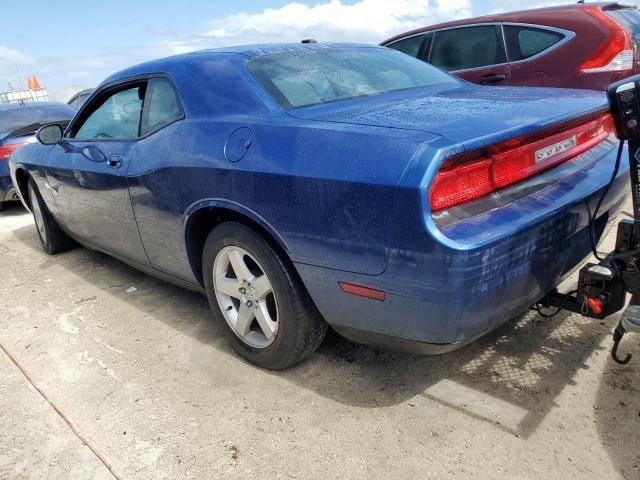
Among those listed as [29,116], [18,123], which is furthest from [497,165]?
[29,116]

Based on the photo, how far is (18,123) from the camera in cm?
705

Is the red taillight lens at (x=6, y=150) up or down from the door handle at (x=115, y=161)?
down

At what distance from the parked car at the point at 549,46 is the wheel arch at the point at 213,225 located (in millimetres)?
3548

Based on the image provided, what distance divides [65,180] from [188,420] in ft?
7.29

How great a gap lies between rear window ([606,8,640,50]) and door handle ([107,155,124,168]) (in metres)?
4.31

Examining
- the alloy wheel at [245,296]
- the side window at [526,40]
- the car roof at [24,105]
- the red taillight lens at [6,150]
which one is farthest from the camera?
the car roof at [24,105]

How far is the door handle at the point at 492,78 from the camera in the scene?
5.12m

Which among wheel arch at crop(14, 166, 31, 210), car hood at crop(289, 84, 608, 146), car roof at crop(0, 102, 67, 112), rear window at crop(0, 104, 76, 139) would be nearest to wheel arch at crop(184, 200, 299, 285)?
car hood at crop(289, 84, 608, 146)

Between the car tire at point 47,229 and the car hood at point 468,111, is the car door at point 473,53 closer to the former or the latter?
the car hood at point 468,111

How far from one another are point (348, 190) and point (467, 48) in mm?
4403

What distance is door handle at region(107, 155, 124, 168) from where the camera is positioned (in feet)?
10.1

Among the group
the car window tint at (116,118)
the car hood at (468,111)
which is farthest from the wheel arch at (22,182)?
the car hood at (468,111)

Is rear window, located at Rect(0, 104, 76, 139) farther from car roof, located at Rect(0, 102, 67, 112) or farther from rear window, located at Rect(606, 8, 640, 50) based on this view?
rear window, located at Rect(606, 8, 640, 50)

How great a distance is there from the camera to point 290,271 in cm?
229
